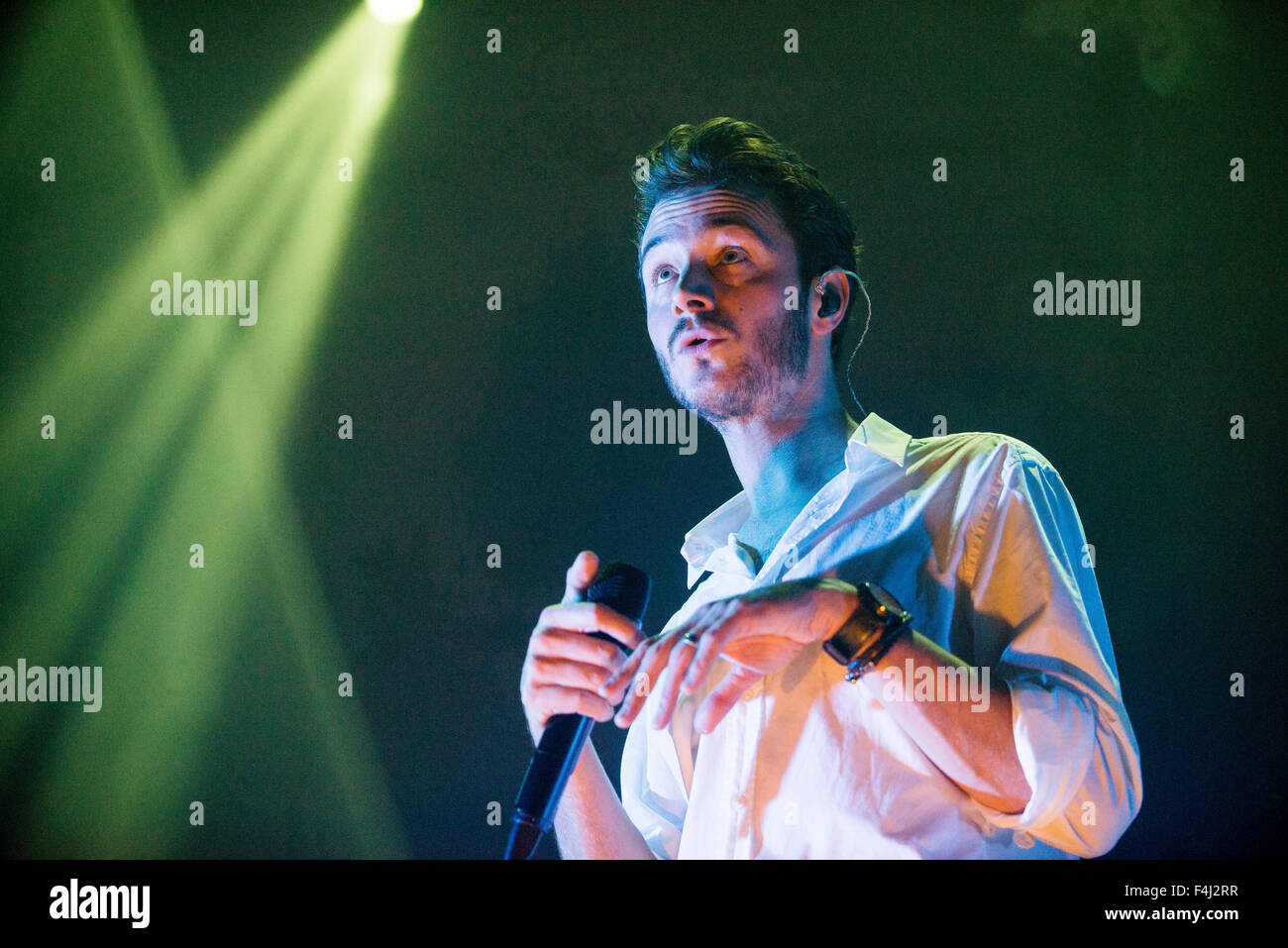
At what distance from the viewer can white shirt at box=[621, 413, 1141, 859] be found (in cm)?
146

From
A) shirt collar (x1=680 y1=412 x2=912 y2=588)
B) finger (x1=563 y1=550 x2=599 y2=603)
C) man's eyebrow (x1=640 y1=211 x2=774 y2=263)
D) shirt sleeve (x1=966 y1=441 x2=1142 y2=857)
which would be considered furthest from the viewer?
man's eyebrow (x1=640 y1=211 x2=774 y2=263)

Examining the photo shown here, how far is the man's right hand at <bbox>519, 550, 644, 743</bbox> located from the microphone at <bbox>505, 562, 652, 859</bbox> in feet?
0.08

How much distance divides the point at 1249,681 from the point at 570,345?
1626 millimetres

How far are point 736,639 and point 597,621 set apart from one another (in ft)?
0.75

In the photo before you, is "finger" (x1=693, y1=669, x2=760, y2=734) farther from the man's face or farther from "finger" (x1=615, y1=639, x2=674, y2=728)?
the man's face

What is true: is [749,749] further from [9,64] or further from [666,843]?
[9,64]

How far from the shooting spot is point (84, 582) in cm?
214

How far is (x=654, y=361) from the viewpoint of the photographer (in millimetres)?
2088

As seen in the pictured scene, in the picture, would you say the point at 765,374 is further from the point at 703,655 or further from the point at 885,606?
the point at 703,655

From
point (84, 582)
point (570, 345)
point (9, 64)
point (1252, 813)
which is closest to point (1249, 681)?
point (1252, 813)

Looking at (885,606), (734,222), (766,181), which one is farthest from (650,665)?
(766,181)

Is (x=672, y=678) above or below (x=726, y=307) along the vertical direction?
below

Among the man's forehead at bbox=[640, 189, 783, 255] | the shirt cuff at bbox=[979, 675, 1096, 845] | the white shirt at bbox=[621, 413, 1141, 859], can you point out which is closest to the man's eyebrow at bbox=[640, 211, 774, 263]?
the man's forehead at bbox=[640, 189, 783, 255]
